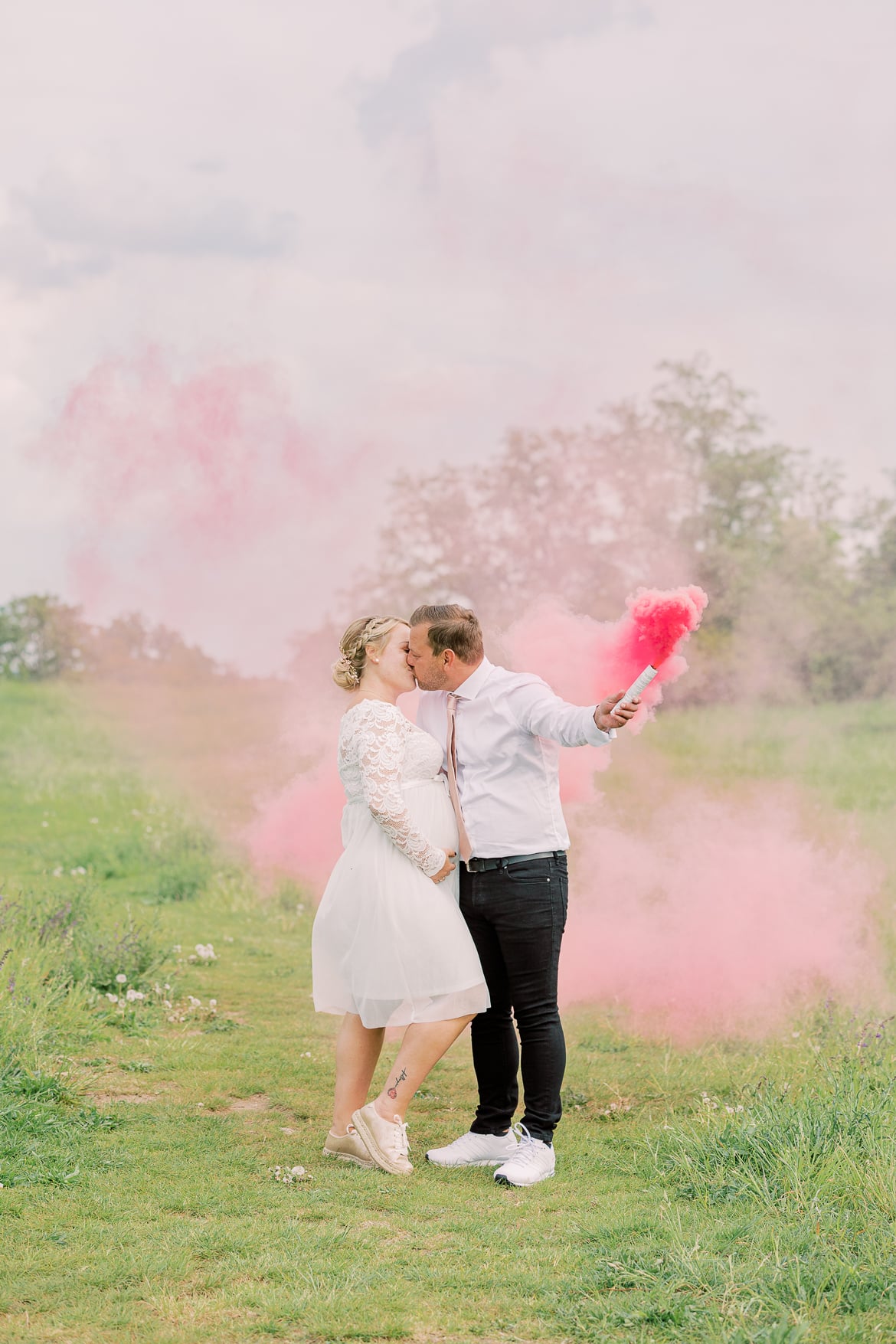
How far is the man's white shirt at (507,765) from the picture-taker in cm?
524

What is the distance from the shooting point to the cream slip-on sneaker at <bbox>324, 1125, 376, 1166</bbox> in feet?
17.7

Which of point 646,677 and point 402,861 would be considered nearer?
point 646,677

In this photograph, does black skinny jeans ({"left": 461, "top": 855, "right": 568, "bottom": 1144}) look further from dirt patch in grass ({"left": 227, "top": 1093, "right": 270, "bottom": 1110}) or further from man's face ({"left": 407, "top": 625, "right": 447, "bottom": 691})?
dirt patch in grass ({"left": 227, "top": 1093, "right": 270, "bottom": 1110})

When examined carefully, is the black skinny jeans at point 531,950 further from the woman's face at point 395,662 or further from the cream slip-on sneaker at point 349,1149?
the woman's face at point 395,662

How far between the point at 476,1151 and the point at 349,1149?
0.56 meters

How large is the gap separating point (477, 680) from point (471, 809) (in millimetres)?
546

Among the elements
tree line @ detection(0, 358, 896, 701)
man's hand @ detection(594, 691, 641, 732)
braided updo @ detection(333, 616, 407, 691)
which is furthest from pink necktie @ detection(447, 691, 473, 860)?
tree line @ detection(0, 358, 896, 701)

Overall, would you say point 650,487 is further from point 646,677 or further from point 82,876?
point 646,677

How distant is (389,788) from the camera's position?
5.32 metres

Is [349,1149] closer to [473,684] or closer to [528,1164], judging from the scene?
[528,1164]

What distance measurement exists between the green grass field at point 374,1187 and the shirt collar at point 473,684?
6.62 ft

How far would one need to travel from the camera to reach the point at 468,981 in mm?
5305

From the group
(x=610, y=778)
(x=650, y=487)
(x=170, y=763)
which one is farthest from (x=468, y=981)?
(x=650, y=487)

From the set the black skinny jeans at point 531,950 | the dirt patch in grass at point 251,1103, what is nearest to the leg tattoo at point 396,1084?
the black skinny jeans at point 531,950
